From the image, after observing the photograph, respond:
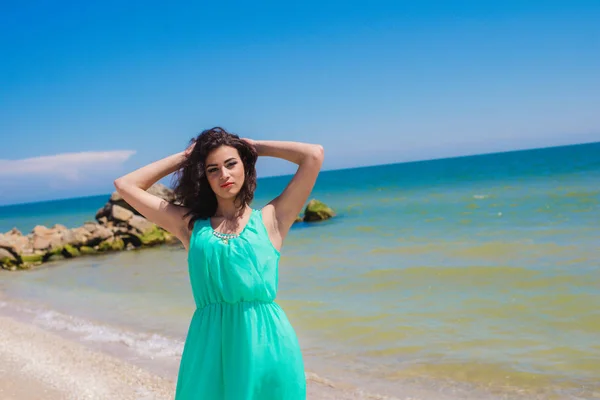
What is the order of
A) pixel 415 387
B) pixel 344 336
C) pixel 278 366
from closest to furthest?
pixel 278 366
pixel 415 387
pixel 344 336

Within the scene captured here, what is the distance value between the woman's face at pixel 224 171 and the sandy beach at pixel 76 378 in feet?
12.4

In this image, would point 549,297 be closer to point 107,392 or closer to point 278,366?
point 107,392

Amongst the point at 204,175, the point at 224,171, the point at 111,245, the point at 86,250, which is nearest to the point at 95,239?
the point at 86,250

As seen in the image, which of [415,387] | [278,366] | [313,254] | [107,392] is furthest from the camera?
[313,254]

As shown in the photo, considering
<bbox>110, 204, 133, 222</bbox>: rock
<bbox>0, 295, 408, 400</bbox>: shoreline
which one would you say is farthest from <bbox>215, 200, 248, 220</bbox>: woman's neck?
<bbox>110, 204, 133, 222</bbox>: rock

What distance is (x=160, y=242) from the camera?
2617 cm

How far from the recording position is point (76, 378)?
6547mm

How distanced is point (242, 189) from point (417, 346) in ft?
19.0

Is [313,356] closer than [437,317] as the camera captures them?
Yes

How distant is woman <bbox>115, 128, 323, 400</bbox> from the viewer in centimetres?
290

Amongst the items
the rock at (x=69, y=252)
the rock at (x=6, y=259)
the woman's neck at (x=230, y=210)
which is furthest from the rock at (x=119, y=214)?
the woman's neck at (x=230, y=210)

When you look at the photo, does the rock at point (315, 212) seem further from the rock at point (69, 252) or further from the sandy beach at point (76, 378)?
the sandy beach at point (76, 378)

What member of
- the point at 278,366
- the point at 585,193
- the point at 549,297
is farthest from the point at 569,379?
the point at 585,193

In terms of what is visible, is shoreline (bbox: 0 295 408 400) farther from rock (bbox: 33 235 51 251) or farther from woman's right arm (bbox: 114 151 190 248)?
rock (bbox: 33 235 51 251)
